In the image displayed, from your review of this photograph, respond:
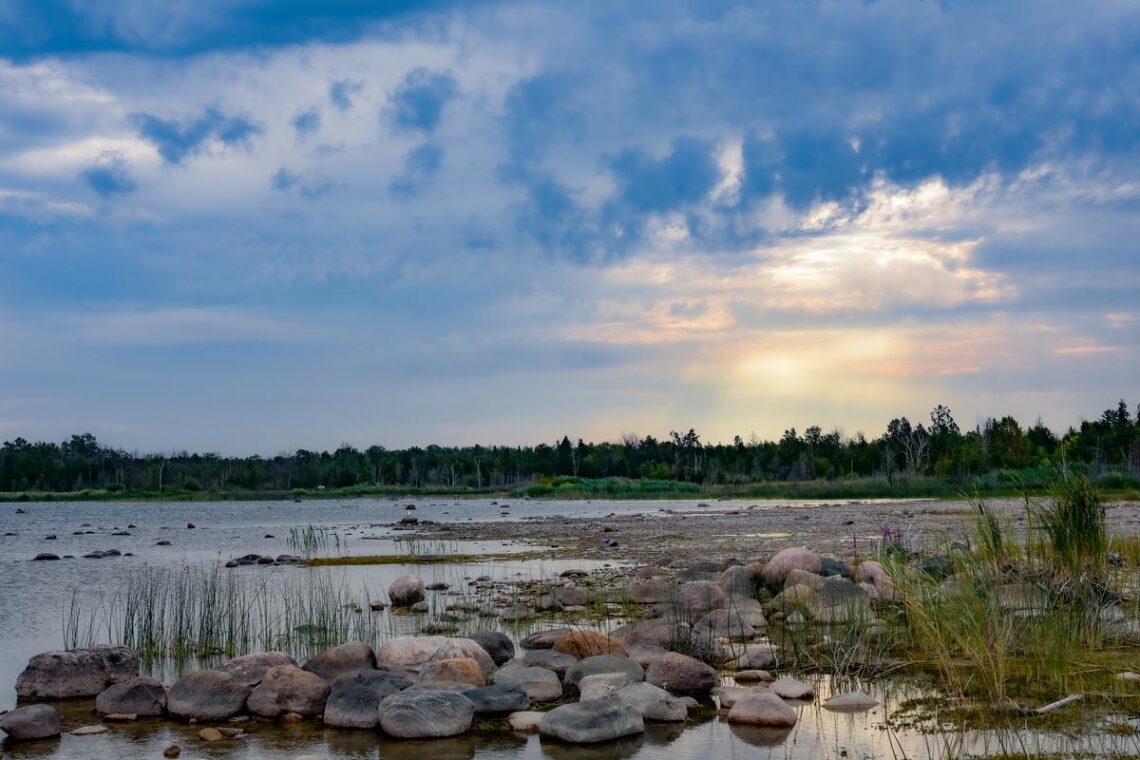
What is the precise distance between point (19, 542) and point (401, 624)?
118 ft

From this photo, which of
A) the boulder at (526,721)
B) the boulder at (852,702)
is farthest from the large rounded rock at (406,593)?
the boulder at (852,702)

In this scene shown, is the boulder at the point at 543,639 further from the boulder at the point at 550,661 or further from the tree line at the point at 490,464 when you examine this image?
the tree line at the point at 490,464

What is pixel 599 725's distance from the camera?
347 inches

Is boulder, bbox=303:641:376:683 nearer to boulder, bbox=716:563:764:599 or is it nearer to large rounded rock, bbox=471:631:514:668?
large rounded rock, bbox=471:631:514:668

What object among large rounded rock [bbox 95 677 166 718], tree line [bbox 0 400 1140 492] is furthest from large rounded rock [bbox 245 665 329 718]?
tree line [bbox 0 400 1140 492]

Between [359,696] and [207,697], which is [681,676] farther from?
[207,697]

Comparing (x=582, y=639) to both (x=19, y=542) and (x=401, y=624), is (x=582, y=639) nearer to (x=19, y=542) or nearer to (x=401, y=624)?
(x=401, y=624)

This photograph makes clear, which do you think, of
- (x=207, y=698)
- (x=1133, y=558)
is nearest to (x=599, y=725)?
(x=207, y=698)

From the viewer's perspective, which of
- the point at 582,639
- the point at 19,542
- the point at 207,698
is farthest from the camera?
the point at 19,542

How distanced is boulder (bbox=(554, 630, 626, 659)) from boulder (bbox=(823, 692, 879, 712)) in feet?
10.1

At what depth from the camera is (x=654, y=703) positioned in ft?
31.2

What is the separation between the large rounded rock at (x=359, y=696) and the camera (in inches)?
386

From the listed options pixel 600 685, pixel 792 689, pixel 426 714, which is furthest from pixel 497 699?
pixel 792 689

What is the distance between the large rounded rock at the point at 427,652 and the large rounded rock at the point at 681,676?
2.11 metres
